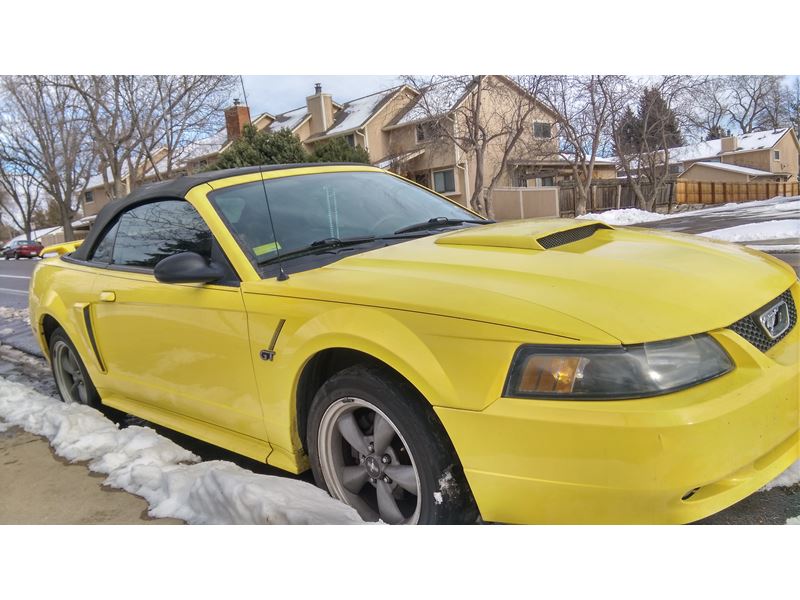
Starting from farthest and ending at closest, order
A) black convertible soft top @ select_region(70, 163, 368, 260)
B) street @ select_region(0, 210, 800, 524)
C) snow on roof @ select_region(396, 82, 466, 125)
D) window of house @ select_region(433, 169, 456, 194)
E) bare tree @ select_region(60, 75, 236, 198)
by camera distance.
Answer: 1. window of house @ select_region(433, 169, 456, 194)
2. snow on roof @ select_region(396, 82, 466, 125)
3. bare tree @ select_region(60, 75, 236, 198)
4. black convertible soft top @ select_region(70, 163, 368, 260)
5. street @ select_region(0, 210, 800, 524)

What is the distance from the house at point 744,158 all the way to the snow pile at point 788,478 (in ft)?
7.75

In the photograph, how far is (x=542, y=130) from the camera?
5.60m

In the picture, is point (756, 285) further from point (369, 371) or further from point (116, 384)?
Answer: point (116, 384)

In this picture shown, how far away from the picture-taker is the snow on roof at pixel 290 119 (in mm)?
4295

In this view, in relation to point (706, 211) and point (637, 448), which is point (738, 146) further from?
point (637, 448)

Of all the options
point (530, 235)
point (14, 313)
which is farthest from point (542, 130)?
point (14, 313)

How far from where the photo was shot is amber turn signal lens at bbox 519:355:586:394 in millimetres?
1690

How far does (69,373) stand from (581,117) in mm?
4359

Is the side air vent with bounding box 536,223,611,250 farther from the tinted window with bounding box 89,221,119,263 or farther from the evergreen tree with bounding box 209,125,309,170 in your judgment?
the tinted window with bounding box 89,221,119,263

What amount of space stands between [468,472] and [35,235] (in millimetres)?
6580

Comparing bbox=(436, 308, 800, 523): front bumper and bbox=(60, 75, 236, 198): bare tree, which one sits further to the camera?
bbox=(60, 75, 236, 198): bare tree

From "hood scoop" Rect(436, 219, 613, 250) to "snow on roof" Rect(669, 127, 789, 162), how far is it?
6.59ft

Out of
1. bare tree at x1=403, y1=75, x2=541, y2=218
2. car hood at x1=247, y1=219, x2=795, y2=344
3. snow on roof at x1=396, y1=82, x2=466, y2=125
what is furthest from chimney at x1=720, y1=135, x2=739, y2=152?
car hood at x1=247, y1=219, x2=795, y2=344

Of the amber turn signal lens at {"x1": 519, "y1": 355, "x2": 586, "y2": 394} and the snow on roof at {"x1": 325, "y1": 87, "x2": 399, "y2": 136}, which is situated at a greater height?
the snow on roof at {"x1": 325, "y1": 87, "x2": 399, "y2": 136}
